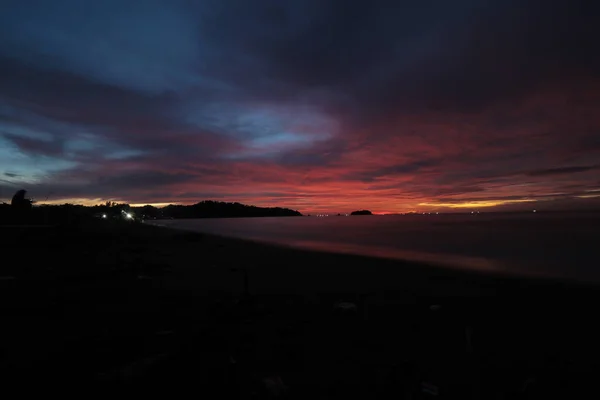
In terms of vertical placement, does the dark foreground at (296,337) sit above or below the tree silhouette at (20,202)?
below

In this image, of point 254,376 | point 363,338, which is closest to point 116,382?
point 254,376

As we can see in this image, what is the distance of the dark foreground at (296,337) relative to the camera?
15.5ft

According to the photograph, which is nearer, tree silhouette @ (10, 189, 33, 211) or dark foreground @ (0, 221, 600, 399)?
dark foreground @ (0, 221, 600, 399)

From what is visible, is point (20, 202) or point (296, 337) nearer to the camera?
point (296, 337)

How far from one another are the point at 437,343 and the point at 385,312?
2.28 meters

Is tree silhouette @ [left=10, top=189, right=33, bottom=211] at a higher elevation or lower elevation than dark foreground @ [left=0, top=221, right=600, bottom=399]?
higher

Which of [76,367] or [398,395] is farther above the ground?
[76,367]

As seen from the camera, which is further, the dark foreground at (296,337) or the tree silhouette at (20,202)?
the tree silhouette at (20,202)

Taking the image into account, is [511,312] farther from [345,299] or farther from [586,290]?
[586,290]

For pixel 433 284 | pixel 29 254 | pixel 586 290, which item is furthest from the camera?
pixel 29 254

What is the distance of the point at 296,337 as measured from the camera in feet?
22.4

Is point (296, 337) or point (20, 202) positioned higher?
point (20, 202)

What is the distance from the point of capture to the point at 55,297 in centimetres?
884

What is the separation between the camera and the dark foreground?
474 cm
